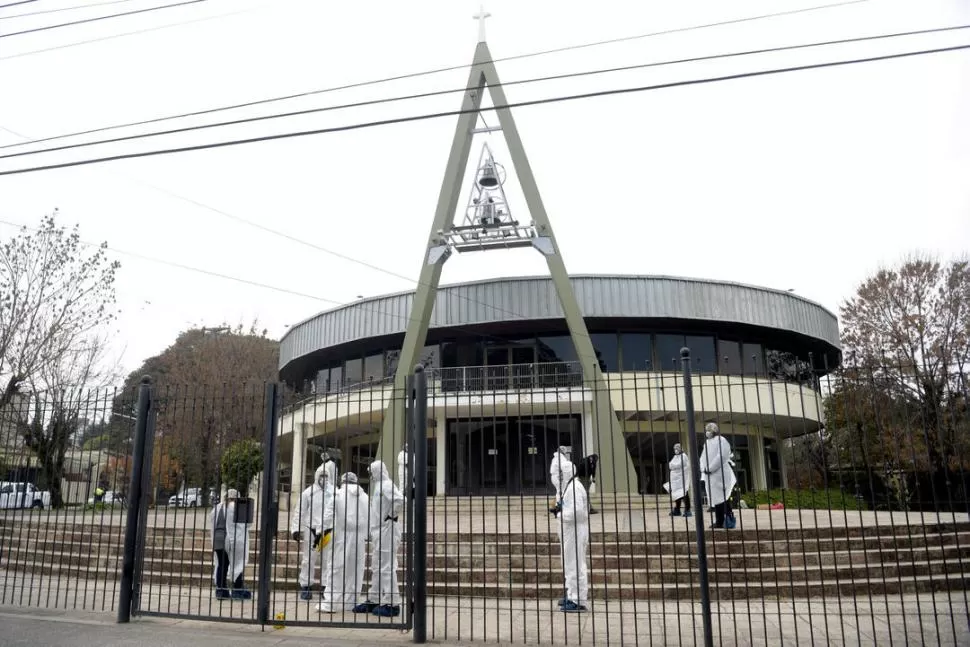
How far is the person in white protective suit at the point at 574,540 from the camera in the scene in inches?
310

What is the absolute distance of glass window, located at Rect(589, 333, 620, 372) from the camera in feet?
91.0

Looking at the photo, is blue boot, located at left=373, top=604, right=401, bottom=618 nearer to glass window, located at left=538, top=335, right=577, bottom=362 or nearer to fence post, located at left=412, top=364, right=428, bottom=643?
fence post, located at left=412, top=364, right=428, bottom=643

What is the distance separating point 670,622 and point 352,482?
4221 millimetres

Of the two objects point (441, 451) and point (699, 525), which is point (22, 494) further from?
point (441, 451)

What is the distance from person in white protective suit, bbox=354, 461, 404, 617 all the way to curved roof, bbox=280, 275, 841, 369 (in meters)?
18.1

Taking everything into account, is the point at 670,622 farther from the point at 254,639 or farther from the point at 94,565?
the point at 94,565

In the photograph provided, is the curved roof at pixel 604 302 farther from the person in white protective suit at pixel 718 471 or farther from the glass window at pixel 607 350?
the person in white protective suit at pixel 718 471

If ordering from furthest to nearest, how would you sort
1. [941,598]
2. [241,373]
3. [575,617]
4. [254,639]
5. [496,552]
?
[241,373]
[496,552]
[941,598]
[575,617]
[254,639]

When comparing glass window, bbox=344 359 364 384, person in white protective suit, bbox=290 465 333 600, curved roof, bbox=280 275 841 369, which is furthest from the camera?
glass window, bbox=344 359 364 384

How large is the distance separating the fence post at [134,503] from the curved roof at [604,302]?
1944 cm

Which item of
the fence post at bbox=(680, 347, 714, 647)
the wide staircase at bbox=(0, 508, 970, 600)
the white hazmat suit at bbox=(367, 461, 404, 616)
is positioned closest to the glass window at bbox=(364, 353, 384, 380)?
the wide staircase at bbox=(0, 508, 970, 600)

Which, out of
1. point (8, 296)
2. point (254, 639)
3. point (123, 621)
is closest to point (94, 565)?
point (123, 621)

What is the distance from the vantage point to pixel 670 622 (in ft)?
25.2

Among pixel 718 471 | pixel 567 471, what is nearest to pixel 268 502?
pixel 567 471
